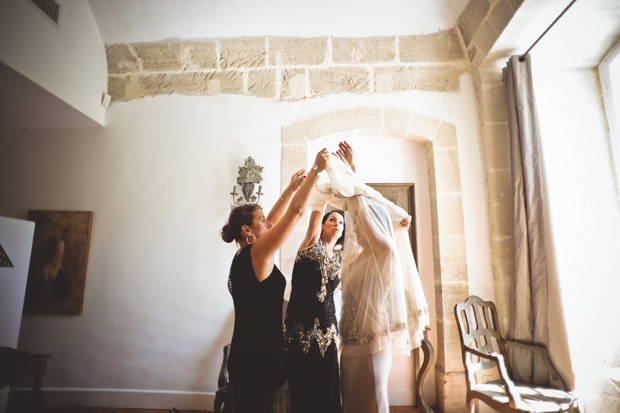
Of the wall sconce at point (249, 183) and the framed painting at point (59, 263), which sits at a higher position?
the wall sconce at point (249, 183)

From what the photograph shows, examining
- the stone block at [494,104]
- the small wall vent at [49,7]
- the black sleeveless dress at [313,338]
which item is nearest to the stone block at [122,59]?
the small wall vent at [49,7]

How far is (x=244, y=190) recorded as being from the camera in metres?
3.07

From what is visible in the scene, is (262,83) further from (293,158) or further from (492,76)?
(492,76)

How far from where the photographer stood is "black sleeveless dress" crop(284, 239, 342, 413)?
1.59 metres

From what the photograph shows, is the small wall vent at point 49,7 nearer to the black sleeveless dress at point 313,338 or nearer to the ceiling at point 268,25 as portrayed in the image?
the ceiling at point 268,25

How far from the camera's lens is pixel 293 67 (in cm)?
331

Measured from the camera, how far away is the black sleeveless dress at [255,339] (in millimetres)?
1363

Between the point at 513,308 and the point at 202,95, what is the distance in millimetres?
3634

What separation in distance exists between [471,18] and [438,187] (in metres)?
1.64

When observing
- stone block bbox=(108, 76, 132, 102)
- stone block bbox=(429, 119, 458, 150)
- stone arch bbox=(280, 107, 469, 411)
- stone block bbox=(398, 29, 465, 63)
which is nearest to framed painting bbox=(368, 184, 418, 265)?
stone arch bbox=(280, 107, 469, 411)

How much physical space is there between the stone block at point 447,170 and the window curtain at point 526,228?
1.56 ft

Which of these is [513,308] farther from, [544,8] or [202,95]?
[202,95]

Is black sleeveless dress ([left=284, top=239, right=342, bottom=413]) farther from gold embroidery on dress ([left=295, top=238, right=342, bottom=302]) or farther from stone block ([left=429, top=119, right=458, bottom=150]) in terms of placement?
stone block ([left=429, top=119, right=458, bottom=150])

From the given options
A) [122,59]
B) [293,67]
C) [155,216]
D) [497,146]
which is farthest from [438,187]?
[122,59]
